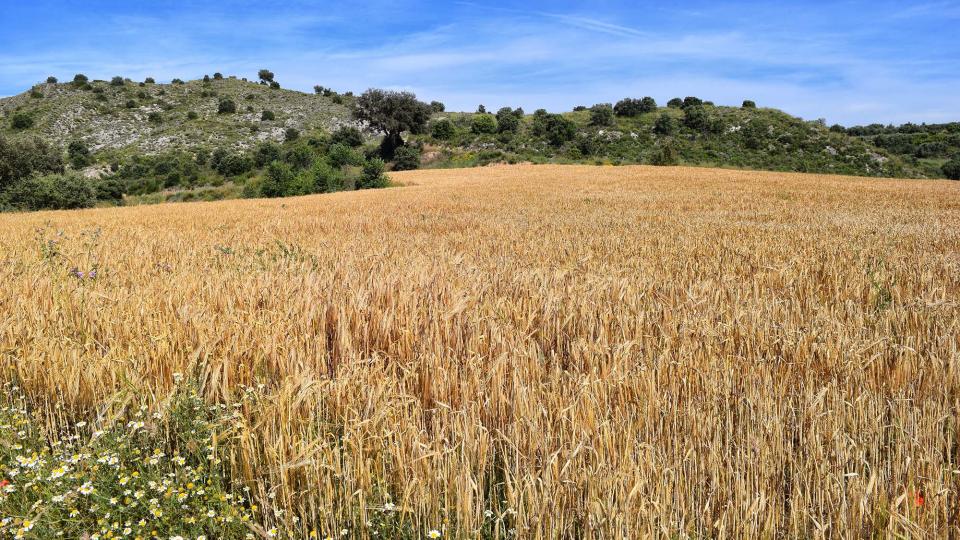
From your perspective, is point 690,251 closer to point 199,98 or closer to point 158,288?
point 158,288

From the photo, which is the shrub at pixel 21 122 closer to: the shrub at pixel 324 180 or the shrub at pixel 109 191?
the shrub at pixel 109 191

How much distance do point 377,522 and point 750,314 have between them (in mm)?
3051

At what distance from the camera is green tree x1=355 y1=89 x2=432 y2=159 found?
6806 centimetres

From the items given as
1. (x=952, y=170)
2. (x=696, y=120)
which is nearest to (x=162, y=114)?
(x=696, y=120)

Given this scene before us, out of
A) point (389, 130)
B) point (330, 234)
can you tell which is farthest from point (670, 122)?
point (330, 234)

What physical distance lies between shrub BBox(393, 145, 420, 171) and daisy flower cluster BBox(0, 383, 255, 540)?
61.7 m

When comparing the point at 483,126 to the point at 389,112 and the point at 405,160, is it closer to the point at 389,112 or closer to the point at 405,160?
the point at 389,112

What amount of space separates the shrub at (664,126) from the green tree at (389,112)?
32866mm

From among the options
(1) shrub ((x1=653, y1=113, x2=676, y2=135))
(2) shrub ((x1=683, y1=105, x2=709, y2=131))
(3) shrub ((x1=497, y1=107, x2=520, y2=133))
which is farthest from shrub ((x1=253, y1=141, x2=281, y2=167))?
(2) shrub ((x1=683, y1=105, x2=709, y2=131))

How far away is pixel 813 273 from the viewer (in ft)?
19.1

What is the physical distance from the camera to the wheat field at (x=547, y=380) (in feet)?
6.05

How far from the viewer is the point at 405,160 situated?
209ft

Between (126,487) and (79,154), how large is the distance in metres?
82.2

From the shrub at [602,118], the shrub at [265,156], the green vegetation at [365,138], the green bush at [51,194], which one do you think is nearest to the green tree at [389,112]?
the green vegetation at [365,138]
